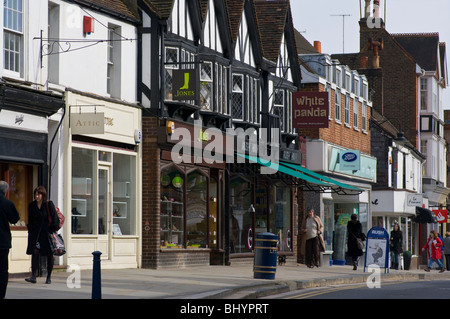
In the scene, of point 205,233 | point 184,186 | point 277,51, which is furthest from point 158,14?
point 277,51

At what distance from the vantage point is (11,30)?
63.5 feet

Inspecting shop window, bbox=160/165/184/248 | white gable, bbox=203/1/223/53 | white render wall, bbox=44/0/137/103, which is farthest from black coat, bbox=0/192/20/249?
white gable, bbox=203/1/223/53

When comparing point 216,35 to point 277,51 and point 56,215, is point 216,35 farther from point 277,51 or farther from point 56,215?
point 56,215

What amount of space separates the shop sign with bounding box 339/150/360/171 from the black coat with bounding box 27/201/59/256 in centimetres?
2190

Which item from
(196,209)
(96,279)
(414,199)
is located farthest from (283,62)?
(96,279)

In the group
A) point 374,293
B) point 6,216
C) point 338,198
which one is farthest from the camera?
point 338,198

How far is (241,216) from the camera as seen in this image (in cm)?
3002

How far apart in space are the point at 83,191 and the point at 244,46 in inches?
394

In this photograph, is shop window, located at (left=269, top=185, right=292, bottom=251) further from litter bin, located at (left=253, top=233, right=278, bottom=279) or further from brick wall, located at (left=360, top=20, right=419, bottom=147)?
brick wall, located at (left=360, top=20, right=419, bottom=147)

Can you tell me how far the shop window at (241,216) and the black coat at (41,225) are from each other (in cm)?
1210

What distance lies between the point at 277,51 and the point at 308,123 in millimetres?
2755

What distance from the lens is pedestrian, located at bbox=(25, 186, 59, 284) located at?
688 inches

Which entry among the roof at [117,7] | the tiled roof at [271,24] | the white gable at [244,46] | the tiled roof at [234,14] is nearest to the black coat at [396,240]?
the tiled roof at [271,24]

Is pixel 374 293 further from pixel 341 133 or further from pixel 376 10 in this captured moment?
pixel 376 10
